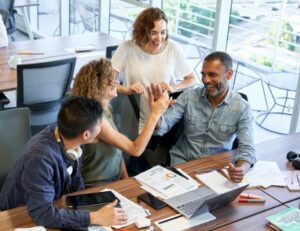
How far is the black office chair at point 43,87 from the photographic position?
3371mm

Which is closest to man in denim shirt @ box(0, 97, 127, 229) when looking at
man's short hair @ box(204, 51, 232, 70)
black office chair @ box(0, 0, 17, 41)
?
man's short hair @ box(204, 51, 232, 70)

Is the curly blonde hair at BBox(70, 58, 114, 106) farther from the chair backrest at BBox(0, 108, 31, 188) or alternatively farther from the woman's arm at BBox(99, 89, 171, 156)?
the chair backrest at BBox(0, 108, 31, 188)

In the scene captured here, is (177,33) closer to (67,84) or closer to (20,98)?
(67,84)

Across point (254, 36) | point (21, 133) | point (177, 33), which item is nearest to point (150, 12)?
point (21, 133)

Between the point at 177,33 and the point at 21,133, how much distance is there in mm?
2699

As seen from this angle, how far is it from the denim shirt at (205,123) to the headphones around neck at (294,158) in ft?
0.75

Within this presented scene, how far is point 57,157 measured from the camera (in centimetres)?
198

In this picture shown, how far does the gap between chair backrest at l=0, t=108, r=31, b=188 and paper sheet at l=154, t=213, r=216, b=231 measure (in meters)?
0.97

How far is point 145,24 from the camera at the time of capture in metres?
3.09

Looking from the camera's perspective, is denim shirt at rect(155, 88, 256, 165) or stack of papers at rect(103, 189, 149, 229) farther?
denim shirt at rect(155, 88, 256, 165)

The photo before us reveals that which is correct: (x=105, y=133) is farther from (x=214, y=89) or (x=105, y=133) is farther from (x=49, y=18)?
(x=49, y=18)

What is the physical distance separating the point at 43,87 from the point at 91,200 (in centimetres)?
166

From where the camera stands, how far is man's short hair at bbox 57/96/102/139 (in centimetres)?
196

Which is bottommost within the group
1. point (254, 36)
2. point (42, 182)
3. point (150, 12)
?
point (42, 182)
